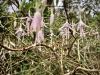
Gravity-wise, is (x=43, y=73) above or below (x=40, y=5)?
below

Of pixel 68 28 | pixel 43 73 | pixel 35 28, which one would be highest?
pixel 35 28

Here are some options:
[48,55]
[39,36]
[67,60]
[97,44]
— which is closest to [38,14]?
[39,36]

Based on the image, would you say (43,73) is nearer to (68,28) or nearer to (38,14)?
(68,28)

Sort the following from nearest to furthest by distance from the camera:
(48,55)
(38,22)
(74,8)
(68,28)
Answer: (38,22) < (68,28) < (74,8) < (48,55)

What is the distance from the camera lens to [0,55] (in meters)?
3.39

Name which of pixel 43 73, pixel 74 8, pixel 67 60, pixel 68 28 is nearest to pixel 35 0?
pixel 68 28

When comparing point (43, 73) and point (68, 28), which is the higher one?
point (68, 28)

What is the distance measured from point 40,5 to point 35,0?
1.1 inches

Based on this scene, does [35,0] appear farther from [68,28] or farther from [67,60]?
[67,60]

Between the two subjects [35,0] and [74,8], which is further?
[74,8]

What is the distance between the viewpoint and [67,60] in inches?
116

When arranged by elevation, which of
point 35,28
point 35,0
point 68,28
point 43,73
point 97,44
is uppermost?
point 35,0

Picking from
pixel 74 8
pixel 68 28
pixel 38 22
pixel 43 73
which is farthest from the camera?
pixel 43 73

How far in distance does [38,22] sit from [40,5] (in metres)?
0.08
